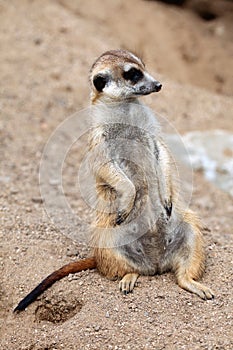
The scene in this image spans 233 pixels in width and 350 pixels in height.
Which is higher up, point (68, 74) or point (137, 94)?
point (137, 94)

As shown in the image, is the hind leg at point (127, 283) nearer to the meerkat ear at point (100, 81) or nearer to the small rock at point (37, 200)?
the meerkat ear at point (100, 81)

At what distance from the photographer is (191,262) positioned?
294 cm

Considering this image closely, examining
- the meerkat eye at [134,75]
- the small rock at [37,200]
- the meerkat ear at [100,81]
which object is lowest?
the small rock at [37,200]

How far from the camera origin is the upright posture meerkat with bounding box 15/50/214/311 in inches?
115

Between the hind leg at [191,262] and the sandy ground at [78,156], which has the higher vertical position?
the hind leg at [191,262]

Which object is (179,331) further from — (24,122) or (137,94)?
(24,122)

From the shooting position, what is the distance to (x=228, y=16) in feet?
23.8

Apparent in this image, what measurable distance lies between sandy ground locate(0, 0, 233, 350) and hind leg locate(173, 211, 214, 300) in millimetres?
43

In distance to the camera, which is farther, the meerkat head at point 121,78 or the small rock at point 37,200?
the small rock at point 37,200

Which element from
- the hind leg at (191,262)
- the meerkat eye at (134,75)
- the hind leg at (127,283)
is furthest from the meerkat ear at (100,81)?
the hind leg at (127,283)

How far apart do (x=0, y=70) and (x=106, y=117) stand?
3124 millimetres

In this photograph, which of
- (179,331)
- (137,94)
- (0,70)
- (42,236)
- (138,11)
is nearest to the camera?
(179,331)

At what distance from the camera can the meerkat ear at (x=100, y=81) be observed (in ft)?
9.65

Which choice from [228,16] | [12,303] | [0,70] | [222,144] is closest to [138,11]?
[228,16]
